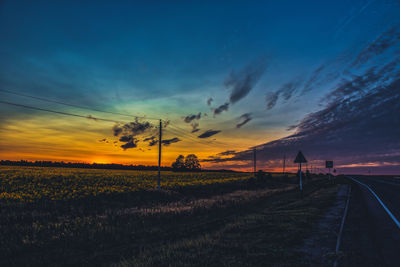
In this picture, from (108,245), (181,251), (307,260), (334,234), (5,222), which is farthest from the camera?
(5,222)

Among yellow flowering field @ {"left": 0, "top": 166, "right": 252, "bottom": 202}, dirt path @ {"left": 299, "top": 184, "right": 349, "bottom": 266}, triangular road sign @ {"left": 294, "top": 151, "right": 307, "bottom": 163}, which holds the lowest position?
yellow flowering field @ {"left": 0, "top": 166, "right": 252, "bottom": 202}

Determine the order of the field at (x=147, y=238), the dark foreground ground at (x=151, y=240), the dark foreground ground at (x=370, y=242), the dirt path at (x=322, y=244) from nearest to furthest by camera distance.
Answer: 1. the dark foreground ground at (x=370, y=242)
2. the dirt path at (x=322, y=244)
3. the dark foreground ground at (x=151, y=240)
4. the field at (x=147, y=238)

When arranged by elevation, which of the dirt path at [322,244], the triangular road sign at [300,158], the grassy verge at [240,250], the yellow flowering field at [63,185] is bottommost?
the yellow flowering field at [63,185]

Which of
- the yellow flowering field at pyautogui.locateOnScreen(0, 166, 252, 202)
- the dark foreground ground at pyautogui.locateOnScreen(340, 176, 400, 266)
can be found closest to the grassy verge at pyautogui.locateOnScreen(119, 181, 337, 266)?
the dark foreground ground at pyautogui.locateOnScreen(340, 176, 400, 266)

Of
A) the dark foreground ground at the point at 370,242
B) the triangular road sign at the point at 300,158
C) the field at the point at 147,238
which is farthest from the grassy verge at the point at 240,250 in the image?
the triangular road sign at the point at 300,158

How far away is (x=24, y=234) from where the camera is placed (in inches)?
446

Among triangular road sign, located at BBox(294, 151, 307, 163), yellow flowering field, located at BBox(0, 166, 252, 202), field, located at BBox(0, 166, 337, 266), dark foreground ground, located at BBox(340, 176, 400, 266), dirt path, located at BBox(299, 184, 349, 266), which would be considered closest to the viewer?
dark foreground ground, located at BBox(340, 176, 400, 266)

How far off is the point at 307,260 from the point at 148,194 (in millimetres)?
23059

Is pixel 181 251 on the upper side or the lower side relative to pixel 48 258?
upper

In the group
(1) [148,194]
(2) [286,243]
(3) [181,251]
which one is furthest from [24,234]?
(1) [148,194]

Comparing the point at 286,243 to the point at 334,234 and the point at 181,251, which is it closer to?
the point at 334,234

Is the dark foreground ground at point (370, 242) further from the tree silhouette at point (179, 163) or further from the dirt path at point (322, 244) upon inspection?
the tree silhouette at point (179, 163)

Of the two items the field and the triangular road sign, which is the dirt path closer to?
the field

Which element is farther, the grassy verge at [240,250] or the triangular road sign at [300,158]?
the triangular road sign at [300,158]
